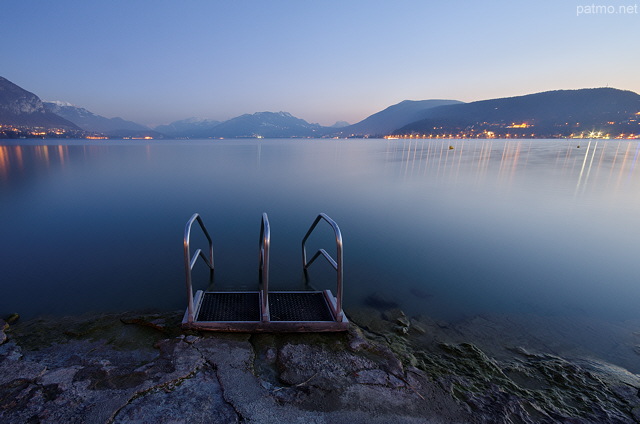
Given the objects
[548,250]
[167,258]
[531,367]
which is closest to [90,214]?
[167,258]

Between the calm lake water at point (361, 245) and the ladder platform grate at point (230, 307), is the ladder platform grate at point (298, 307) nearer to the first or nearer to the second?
the ladder platform grate at point (230, 307)

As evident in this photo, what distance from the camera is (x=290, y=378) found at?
3381 mm

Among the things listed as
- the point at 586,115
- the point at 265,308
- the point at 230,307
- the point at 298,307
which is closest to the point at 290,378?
the point at 265,308

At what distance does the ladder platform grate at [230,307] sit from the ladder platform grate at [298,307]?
29cm

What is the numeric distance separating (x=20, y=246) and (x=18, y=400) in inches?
307

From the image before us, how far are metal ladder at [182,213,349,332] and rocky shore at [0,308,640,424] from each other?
0.52 ft

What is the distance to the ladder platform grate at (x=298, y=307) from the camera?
455 cm

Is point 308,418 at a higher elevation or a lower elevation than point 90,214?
higher

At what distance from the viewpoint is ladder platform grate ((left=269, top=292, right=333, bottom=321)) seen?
179 inches

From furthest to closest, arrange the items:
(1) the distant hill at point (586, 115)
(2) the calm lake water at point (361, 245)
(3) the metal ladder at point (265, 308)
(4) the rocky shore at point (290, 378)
A: 1. (1) the distant hill at point (586, 115)
2. (2) the calm lake water at point (361, 245)
3. (3) the metal ladder at point (265, 308)
4. (4) the rocky shore at point (290, 378)

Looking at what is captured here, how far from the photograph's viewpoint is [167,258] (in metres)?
7.58

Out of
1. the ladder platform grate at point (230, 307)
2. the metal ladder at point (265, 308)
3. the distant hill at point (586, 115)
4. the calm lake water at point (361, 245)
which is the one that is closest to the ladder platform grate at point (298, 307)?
the metal ladder at point (265, 308)

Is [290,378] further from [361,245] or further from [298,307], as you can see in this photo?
[361,245]

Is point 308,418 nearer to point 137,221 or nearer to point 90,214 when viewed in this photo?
point 137,221
